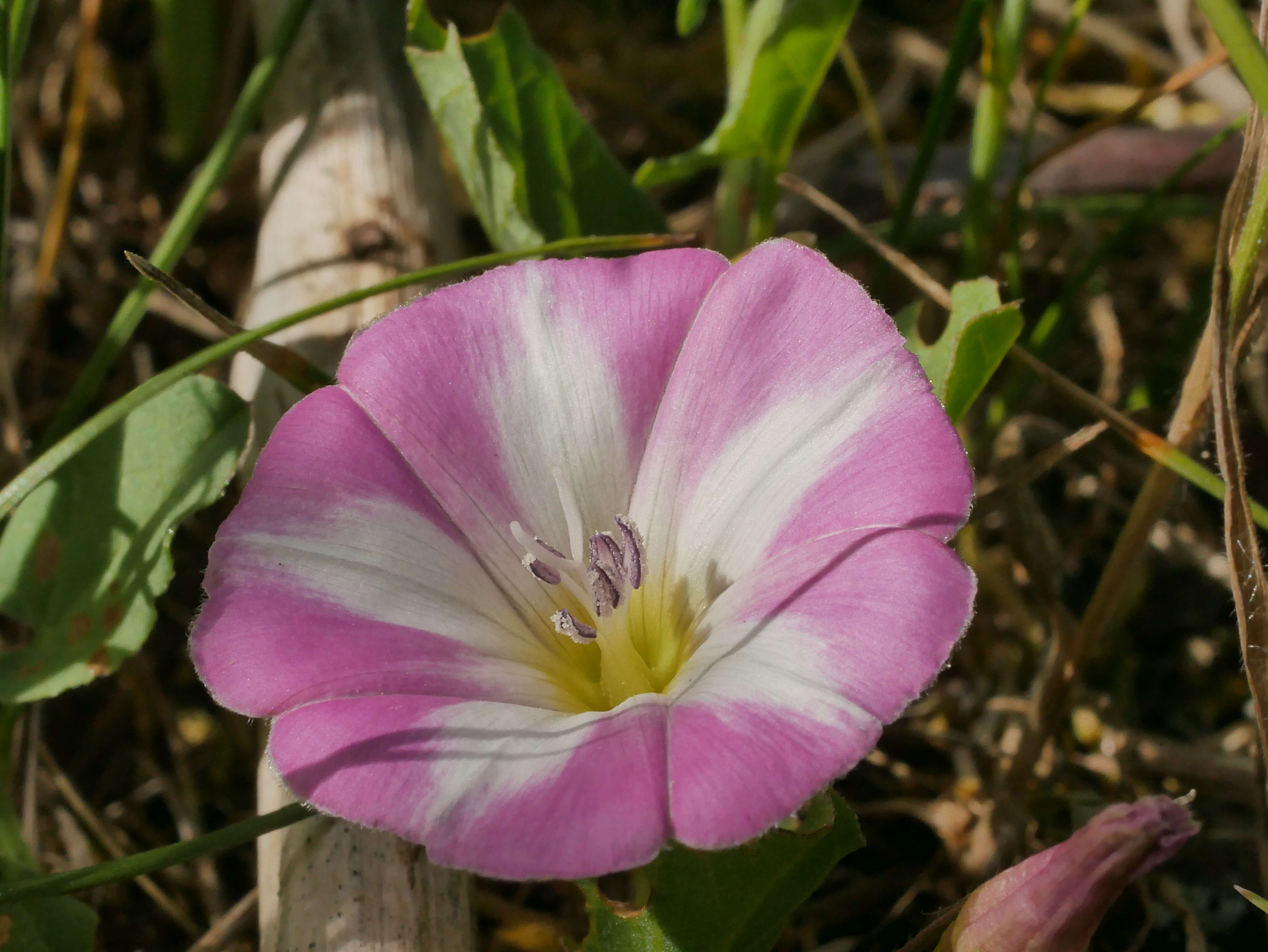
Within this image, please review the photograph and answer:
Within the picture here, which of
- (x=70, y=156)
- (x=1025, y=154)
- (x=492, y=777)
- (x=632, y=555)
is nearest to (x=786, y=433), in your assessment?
(x=632, y=555)

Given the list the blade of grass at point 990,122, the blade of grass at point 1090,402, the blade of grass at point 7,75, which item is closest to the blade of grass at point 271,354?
the blade of grass at point 7,75

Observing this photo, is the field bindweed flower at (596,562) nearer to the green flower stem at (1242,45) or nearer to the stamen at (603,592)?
the stamen at (603,592)

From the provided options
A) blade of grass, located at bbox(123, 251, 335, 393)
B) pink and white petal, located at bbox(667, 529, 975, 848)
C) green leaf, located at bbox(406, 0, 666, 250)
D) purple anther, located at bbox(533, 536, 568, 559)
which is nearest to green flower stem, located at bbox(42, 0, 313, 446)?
blade of grass, located at bbox(123, 251, 335, 393)

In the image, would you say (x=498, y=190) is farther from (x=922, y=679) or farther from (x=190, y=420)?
(x=922, y=679)

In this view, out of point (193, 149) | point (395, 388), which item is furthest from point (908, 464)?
point (193, 149)

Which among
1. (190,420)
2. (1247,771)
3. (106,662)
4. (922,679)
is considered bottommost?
(1247,771)

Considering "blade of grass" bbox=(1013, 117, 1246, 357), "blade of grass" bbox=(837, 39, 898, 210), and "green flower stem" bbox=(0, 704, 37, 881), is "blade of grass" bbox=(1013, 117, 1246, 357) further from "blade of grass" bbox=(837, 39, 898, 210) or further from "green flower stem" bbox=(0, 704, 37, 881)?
"green flower stem" bbox=(0, 704, 37, 881)

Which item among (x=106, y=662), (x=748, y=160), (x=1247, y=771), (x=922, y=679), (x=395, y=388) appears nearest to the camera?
(x=922, y=679)
